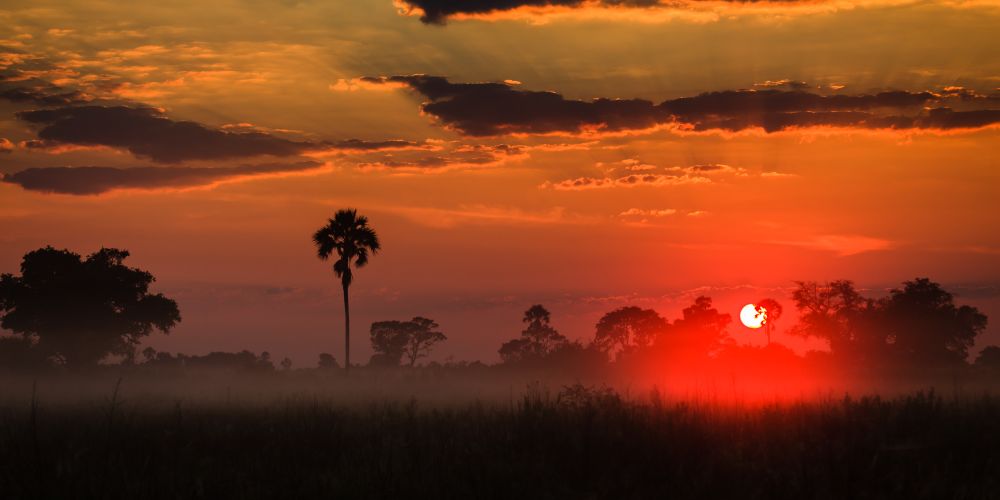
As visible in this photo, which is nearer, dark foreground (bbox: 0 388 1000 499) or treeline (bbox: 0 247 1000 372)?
dark foreground (bbox: 0 388 1000 499)

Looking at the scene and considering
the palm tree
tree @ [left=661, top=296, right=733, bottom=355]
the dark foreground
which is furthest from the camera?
tree @ [left=661, top=296, right=733, bottom=355]

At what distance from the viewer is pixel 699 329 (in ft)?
325

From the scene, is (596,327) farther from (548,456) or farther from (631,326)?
(548,456)

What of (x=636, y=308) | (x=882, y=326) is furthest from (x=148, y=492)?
(x=636, y=308)

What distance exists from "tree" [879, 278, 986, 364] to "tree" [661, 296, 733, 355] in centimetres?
2049

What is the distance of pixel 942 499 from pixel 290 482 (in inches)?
365

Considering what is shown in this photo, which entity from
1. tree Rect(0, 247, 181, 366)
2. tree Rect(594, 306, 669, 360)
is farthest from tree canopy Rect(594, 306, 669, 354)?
tree Rect(0, 247, 181, 366)

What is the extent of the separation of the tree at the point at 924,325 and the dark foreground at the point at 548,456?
65.5 meters

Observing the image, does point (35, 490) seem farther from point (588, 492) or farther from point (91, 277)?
point (91, 277)

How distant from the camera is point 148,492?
12867 mm

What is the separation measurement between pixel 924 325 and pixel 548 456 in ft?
243

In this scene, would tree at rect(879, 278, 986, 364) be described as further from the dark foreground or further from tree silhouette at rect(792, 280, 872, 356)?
the dark foreground

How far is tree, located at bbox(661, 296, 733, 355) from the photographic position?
97.4 m

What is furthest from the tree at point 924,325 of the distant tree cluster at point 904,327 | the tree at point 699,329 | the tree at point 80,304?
the tree at point 80,304
